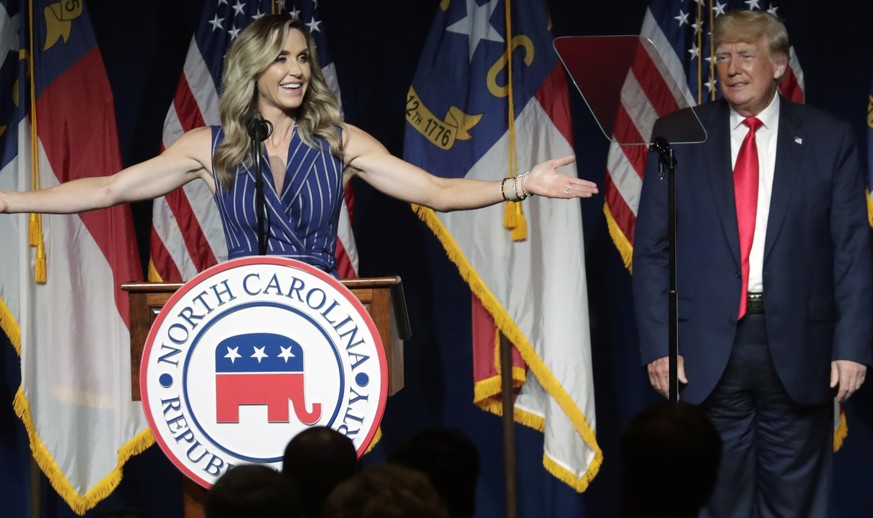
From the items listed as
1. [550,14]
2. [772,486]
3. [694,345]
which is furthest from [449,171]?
[772,486]

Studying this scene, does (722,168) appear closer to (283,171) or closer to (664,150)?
(664,150)

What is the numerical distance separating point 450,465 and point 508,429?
292 centimetres

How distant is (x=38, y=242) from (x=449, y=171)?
1584 mm

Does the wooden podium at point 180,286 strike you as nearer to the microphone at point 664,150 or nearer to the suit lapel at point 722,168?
the microphone at point 664,150

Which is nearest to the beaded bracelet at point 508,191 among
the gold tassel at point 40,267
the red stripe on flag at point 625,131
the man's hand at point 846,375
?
the red stripe on flag at point 625,131

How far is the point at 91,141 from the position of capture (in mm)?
4941

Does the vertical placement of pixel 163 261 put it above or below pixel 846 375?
above

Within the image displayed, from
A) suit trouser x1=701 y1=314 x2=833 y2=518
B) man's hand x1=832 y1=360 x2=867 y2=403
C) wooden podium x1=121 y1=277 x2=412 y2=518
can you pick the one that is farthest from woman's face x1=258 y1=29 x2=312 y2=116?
man's hand x1=832 y1=360 x2=867 y2=403

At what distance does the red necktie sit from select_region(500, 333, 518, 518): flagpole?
146 centimetres

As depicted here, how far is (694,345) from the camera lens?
3.69 metres

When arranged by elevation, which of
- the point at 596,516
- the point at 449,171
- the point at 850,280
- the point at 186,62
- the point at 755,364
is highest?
the point at 186,62

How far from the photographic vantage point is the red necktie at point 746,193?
3666 millimetres

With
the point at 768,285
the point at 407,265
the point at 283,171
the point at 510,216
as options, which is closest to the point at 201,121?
the point at 407,265

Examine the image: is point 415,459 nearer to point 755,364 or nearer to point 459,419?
point 755,364
